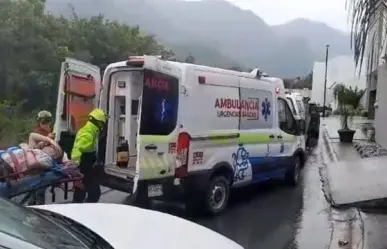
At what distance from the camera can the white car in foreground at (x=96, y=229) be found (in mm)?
2623

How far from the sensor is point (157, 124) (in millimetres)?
7195

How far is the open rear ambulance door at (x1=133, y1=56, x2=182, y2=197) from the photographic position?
6.99 m

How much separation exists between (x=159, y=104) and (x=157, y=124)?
0.27 m

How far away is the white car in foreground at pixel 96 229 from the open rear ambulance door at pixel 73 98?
4330 mm

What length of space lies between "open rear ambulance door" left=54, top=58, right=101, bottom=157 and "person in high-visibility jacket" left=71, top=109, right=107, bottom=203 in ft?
1.51

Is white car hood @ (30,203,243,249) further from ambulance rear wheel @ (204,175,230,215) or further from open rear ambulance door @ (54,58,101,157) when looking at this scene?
open rear ambulance door @ (54,58,101,157)

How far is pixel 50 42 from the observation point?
21.0 m

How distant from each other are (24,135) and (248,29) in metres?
63.1

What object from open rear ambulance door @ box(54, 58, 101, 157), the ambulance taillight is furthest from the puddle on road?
open rear ambulance door @ box(54, 58, 101, 157)

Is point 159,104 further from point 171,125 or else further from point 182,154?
point 182,154

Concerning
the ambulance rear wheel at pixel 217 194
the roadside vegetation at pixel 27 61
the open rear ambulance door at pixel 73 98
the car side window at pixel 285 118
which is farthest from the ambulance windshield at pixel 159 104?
the roadside vegetation at pixel 27 61

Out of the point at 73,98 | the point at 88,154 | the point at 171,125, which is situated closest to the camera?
the point at 171,125

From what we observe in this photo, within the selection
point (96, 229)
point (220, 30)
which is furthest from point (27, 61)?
point (220, 30)

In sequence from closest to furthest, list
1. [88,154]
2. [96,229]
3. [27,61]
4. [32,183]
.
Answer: [96,229], [32,183], [88,154], [27,61]
